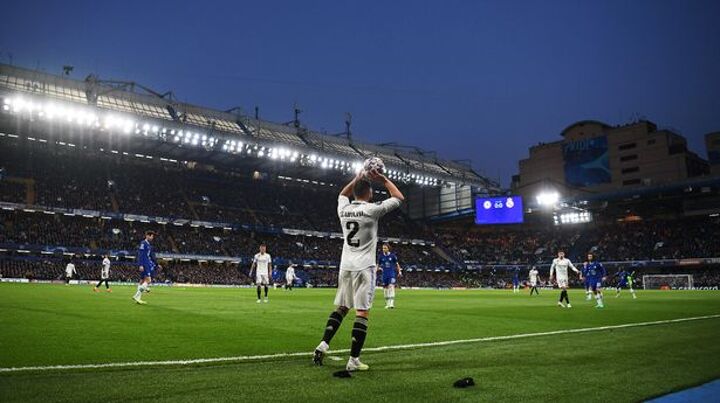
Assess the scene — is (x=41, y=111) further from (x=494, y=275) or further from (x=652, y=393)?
(x=494, y=275)

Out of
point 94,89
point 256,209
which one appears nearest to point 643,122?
point 256,209

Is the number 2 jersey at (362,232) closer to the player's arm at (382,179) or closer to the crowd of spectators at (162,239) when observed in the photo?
the player's arm at (382,179)

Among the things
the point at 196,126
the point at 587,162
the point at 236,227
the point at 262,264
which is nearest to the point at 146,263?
the point at 262,264

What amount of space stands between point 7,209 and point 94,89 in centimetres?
1476

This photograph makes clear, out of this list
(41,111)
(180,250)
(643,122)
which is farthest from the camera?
(643,122)

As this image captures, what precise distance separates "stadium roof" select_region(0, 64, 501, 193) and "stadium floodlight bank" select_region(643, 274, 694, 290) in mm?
26750

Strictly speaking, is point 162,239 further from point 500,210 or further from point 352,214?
point 352,214

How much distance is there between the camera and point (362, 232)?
682cm

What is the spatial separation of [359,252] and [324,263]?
58270 mm

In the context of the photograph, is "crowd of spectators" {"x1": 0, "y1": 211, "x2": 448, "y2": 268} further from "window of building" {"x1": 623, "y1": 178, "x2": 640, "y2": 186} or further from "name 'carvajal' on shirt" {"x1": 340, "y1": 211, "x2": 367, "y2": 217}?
"name 'carvajal' on shirt" {"x1": 340, "y1": 211, "x2": 367, "y2": 217}

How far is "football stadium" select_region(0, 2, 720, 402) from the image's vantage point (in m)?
5.88

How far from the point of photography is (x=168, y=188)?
62.6 meters

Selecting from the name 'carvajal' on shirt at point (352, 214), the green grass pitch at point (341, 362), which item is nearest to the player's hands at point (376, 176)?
the name 'carvajal' on shirt at point (352, 214)

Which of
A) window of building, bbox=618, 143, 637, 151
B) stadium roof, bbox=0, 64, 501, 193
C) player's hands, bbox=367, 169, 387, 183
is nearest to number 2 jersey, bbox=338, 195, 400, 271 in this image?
player's hands, bbox=367, 169, 387, 183
